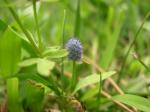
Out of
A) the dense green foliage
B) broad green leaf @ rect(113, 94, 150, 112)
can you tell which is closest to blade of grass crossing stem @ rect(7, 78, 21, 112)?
the dense green foliage

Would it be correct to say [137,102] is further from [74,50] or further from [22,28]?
[22,28]

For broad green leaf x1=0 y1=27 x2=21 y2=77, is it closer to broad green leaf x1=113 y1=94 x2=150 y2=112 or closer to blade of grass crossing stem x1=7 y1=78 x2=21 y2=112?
blade of grass crossing stem x1=7 y1=78 x2=21 y2=112

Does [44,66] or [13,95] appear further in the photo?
[13,95]

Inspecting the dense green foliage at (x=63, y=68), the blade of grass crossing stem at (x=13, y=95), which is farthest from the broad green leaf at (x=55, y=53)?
the blade of grass crossing stem at (x=13, y=95)

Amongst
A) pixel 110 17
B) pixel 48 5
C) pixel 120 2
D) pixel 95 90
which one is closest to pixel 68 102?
pixel 95 90

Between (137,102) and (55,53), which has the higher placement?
(55,53)

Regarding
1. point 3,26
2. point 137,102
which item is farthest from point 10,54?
point 137,102

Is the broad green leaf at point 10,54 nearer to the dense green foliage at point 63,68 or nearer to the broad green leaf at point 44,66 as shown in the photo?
the dense green foliage at point 63,68
